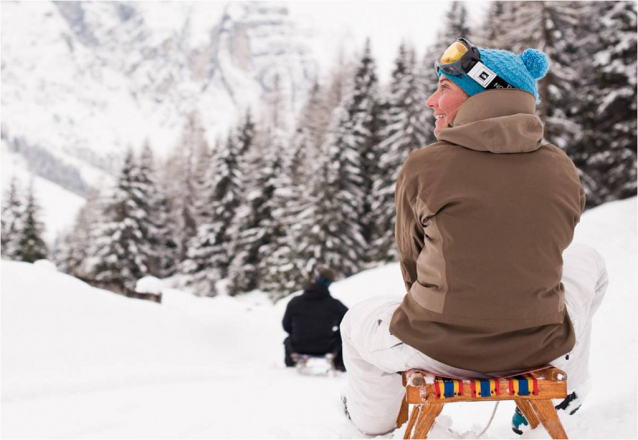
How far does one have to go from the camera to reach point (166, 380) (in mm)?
4625

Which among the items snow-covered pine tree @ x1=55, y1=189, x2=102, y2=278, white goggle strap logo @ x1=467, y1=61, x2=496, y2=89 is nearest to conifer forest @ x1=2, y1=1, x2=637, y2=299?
snow-covered pine tree @ x1=55, y1=189, x2=102, y2=278

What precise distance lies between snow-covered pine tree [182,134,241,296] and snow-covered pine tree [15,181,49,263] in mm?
9571

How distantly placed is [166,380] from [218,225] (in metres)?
27.0

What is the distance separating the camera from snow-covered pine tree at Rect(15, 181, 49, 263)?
2973cm

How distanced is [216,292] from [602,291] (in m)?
28.5

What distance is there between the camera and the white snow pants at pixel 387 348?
203cm

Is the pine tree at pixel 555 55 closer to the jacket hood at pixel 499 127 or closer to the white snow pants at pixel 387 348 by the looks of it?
the white snow pants at pixel 387 348

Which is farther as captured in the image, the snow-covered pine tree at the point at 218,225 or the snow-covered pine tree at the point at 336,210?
the snow-covered pine tree at the point at 218,225

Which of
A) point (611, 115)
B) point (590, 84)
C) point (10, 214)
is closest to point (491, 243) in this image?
point (611, 115)

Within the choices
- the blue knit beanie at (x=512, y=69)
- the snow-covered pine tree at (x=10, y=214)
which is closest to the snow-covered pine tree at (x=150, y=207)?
the snow-covered pine tree at (x=10, y=214)

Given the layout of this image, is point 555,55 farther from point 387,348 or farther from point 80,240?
point 80,240

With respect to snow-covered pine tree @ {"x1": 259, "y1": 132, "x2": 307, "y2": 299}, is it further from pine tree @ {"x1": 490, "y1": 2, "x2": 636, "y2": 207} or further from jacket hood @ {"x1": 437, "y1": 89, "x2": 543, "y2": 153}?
jacket hood @ {"x1": 437, "y1": 89, "x2": 543, "y2": 153}

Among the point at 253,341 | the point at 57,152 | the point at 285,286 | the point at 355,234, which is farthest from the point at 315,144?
the point at 57,152

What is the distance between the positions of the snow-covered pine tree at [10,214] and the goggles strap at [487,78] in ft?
115
